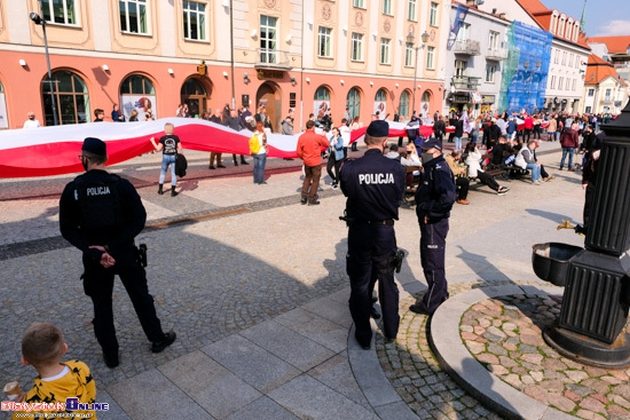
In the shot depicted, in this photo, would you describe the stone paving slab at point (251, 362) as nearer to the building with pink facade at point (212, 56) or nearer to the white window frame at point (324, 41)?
the building with pink facade at point (212, 56)

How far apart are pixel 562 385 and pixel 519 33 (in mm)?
52152

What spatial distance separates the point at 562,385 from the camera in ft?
12.3

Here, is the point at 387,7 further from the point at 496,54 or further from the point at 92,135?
the point at 92,135

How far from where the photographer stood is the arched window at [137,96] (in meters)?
21.2

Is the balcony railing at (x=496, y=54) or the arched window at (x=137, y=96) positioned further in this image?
the balcony railing at (x=496, y=54)

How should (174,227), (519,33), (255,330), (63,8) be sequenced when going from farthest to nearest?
(519,33), (63,8), (174,227), (255,330)

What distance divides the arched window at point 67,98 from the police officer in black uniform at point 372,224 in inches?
726

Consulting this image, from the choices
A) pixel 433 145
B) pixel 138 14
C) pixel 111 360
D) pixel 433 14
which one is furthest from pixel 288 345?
pixel 433 14

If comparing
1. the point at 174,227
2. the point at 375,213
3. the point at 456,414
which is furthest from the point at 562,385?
the point at 174,227

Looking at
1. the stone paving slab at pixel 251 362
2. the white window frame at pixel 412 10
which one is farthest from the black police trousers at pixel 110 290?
the white window frame at pixel 412 10

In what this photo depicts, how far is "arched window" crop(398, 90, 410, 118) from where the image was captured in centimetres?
3716

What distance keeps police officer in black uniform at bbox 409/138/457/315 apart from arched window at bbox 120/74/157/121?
723 inches

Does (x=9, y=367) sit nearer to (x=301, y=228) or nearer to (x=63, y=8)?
(x=301, y=228)

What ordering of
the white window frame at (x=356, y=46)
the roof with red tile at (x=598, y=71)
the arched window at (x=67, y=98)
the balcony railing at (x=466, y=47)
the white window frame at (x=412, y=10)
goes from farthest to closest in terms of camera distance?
the roof with red tile at (x=598, y=71)
the balcony railing at (x=466, y=47)
the white window frame at (x=412, y=10)
the white window frame at (x=356, y=46)
the arched window at (x=67, y=98)
